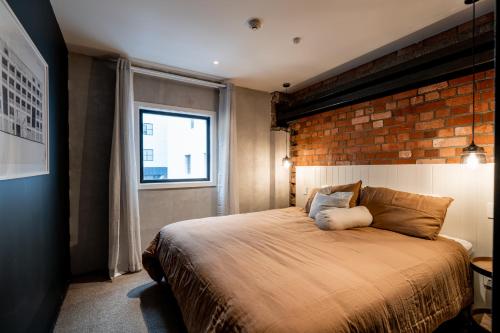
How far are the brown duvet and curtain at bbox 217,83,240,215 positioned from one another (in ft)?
4.10

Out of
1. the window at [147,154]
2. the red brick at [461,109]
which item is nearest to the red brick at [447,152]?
the red brick at [461,109]

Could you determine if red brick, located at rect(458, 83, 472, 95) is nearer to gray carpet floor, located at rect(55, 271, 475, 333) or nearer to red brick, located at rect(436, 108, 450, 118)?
red brick, located at rect(436, 108, 450, 118)

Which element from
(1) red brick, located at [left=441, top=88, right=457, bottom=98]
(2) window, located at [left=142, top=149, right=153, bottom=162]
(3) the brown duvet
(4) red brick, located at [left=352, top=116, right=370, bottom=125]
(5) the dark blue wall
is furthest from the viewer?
(2) window, located at [left=142, top=149, right=153, bottom=162]

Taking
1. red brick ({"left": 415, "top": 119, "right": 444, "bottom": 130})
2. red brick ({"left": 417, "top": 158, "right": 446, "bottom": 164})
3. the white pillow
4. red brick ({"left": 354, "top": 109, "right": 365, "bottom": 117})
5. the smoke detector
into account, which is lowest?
the white pillow

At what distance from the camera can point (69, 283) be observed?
245cm

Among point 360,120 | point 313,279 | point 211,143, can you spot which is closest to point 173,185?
point 211,143

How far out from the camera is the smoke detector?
2.00 metres

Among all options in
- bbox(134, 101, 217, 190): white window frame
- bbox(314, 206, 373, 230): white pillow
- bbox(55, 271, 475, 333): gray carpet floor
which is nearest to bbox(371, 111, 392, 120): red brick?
bbox(314, 206, 373, 230): white pillow

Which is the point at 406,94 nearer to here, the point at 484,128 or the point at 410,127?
the point at 410,127

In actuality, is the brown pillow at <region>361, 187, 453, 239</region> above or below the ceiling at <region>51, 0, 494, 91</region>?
below

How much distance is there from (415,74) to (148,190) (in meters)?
3.12

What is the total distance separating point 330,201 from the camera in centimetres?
243

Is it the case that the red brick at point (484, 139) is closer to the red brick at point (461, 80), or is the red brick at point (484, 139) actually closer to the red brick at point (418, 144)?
the red brick at point (418, 144)

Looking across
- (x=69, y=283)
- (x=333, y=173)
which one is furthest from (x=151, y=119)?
(x=333, y=173)
